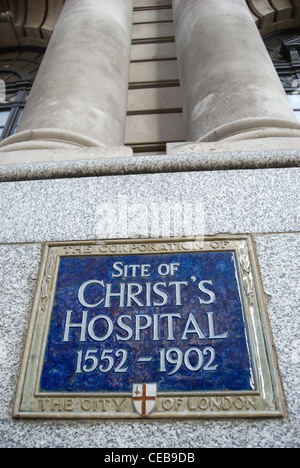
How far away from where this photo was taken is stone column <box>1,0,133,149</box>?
4.18 m

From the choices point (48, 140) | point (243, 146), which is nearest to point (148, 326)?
point (243, 146)

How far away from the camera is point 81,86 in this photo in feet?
15.6

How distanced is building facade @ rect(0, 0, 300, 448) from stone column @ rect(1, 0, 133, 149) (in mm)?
19

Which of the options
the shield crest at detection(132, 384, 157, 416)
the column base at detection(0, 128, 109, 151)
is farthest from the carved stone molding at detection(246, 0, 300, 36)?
the shield crest at detection(132, 384, 157, 416)

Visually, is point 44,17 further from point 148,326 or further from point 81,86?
point 148,326

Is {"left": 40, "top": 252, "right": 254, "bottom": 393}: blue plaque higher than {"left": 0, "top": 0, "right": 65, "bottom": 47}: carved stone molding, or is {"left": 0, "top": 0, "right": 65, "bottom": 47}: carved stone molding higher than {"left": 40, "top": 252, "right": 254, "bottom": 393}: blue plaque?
{"left": 0, "top": 0, "right": 65, "bottom": 47}: carved stone molding

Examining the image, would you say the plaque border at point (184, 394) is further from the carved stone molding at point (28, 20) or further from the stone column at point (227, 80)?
the carved stone molding at point (28, 20)

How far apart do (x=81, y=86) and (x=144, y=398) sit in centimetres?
375

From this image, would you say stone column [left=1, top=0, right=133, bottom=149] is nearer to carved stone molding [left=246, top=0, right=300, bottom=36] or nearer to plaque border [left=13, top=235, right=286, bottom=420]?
plaque border [left=13, top=235, right=286, bottom=420]

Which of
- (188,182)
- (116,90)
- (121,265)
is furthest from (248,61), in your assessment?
(121,265)

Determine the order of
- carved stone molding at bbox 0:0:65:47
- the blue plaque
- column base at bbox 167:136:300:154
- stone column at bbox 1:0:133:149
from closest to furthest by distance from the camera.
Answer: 1. the blue plaque
2. column base at bbox 167:136:300:154
3. stone column at bbox 1:0:133:149
4. carved stone molding at bbox 0:0:65:47

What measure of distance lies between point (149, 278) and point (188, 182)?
878mm
